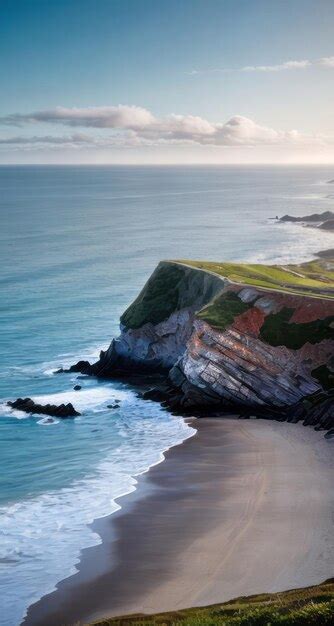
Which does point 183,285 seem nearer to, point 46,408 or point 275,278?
point 275,278

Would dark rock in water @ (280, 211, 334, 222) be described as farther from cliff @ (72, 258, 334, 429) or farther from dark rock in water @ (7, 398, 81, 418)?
dark rock in water @ (7, 398, 81, 418)

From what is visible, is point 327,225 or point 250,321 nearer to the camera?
point 250,321

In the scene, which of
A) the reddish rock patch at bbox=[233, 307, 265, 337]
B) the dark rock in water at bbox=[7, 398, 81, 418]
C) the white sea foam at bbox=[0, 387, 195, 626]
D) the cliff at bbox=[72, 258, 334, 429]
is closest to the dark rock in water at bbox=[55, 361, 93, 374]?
the cliff at bbox=[72, 258, 334, 429]

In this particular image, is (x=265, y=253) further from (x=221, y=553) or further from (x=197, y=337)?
(x=221, y=553)

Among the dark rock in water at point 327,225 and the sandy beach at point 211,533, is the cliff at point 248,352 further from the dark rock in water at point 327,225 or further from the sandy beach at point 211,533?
the dark rock in water at point 327,225

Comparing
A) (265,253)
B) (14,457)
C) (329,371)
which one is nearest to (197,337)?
(329,371)

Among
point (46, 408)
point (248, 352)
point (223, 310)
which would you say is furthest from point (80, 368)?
point (248, 352)
